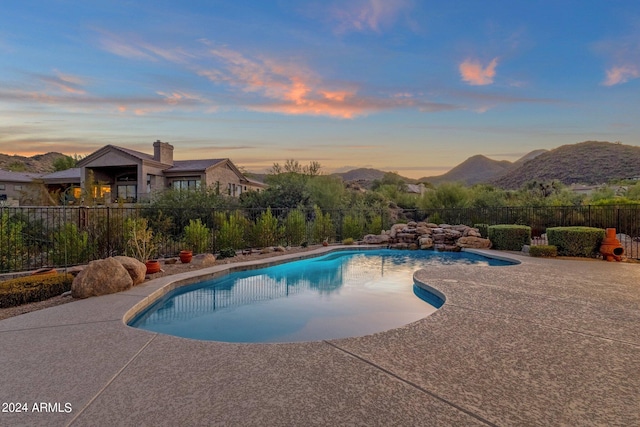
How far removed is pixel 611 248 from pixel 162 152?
86.4ft

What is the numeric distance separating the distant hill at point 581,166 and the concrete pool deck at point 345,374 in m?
35.3

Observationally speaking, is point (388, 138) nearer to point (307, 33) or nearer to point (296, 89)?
point (296, 89)

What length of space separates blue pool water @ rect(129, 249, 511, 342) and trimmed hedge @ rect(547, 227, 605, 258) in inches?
174

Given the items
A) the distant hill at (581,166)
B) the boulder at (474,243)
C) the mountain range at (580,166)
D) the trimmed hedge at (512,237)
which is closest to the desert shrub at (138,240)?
the boulder at (474,243)

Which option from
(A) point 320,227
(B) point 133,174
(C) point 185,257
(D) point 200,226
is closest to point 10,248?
(C) point 185,257

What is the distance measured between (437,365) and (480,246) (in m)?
10.5

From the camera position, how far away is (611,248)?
9.16 meters

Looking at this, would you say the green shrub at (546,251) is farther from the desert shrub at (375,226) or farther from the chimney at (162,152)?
the chimney at (162,152)

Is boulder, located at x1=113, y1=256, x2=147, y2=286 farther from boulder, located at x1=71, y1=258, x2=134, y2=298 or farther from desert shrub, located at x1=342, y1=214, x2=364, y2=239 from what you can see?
desert shrub, located at x1=342, y1=214, x2=364, y2=239

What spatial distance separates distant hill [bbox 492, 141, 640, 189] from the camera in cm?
3228

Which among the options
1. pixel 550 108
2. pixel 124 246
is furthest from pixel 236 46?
pixel 550 108

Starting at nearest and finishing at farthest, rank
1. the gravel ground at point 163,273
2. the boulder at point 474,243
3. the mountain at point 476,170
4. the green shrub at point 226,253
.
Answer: the gravel ground at point 163,273
the green shrub at point 226,253
the boulder at point 474,243
the mountain at point 476,170

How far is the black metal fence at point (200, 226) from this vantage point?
7.75 m

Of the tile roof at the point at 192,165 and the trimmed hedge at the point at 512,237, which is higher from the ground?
the tile roof at the point at 192,165
